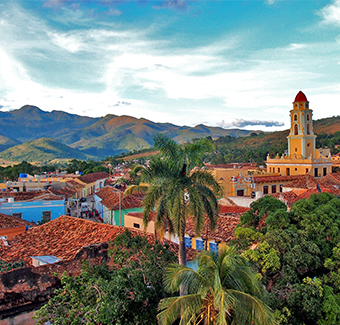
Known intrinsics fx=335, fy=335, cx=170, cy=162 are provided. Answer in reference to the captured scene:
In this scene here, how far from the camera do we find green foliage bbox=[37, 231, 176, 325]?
670 centimetres

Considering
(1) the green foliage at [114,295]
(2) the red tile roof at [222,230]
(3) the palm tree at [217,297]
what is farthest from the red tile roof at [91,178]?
(3) the palm tree at [217,297]

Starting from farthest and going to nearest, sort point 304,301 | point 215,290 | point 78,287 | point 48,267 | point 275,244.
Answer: point 275,244 → point 48,267 → point 304,301 → point 78,287 → point 215,290

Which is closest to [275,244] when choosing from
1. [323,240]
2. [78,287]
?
[323,240]

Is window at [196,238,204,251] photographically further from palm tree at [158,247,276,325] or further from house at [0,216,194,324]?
palm tree at [158,247,276,325]

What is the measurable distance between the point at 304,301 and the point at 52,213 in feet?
74.0

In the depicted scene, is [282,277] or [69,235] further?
[69,235]

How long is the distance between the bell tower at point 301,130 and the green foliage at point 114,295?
1434 inches

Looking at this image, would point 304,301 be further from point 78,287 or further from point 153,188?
point 78,287

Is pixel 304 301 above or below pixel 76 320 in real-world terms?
below

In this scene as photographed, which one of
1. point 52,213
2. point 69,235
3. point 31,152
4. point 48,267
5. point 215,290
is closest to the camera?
point 215,290

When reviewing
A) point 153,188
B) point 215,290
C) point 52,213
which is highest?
point 153,188

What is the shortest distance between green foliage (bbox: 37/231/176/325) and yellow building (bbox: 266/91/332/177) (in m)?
34.6

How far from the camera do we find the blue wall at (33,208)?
2559cm

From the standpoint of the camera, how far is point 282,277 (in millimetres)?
9586
